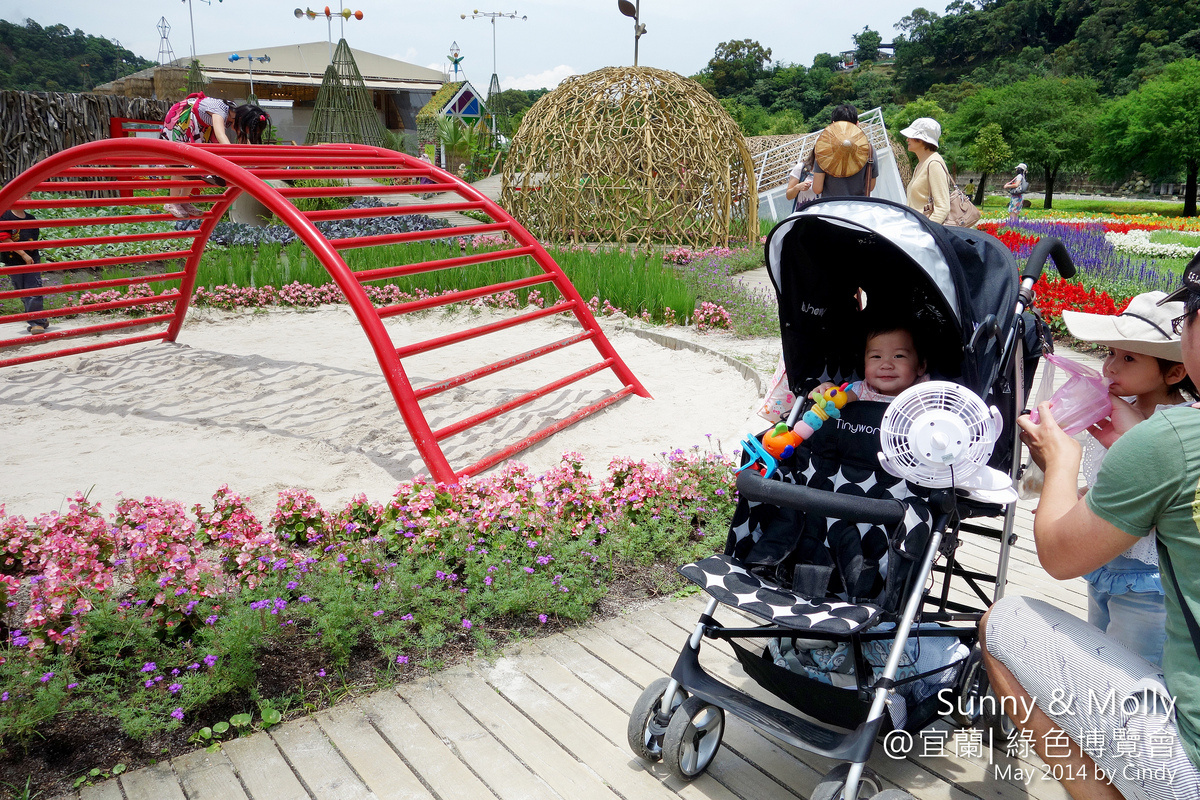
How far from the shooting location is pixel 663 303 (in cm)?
745

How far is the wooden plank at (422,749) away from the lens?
1.97m

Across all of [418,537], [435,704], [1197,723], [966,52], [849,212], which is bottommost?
[435,704]

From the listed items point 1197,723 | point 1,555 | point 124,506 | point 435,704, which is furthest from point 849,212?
point 1,555

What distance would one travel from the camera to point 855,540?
81.9 inches

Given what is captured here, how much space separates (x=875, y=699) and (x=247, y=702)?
5.63ft

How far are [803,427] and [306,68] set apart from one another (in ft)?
145

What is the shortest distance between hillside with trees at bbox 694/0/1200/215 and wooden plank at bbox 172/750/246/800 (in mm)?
35419

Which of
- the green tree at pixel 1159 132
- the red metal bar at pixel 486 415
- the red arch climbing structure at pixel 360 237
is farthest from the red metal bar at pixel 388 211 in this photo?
the green tree at pixel 1159 132

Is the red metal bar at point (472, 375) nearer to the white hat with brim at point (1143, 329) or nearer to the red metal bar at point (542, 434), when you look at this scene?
the red metal bar at point (542, 434)

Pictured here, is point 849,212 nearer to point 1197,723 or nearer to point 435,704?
point 1197,723

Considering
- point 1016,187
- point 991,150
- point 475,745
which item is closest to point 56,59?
point 991,150

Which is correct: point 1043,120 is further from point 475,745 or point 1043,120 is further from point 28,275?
point 475,745

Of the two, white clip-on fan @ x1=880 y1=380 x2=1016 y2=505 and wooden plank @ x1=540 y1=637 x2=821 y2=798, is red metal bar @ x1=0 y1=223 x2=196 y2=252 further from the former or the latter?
white clip-on fan @ x1=880 y1=380 x2=1016 y2=505

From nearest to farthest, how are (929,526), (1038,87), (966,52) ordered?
1. (929,526)
2. (1038,87)
3. (966,52)
